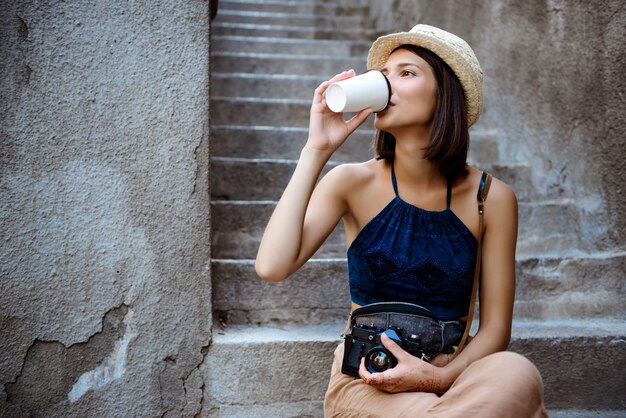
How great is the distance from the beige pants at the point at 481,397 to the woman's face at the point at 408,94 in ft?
2.19

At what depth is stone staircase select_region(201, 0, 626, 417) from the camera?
2230 millimetres

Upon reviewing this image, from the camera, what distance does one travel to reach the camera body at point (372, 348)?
1633mm

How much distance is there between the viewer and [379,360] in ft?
5.36

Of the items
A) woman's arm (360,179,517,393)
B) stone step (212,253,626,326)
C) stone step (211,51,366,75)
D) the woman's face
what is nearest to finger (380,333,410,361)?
woman's arm (360,179,517,393)

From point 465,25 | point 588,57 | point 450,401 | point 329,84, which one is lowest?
point 450,401

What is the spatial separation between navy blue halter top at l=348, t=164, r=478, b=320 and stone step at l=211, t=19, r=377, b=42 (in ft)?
11.2

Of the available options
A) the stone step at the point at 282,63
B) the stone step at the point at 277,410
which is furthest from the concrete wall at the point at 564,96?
the stone step at the point at 277,410

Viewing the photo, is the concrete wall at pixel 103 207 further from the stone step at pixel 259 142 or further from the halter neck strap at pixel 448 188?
the stone step at pixel 259 142

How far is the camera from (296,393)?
88.6 inches

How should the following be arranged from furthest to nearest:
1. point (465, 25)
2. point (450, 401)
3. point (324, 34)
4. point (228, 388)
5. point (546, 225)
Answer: point (324, 34), point (465, 25), point (546, 225), point (228, 388), point (450, 401)

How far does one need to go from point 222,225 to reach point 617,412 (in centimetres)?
173

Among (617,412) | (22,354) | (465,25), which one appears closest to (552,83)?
(465,25)

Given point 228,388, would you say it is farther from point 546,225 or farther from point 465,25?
point 465,25

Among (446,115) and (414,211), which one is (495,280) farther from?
(446,115)
